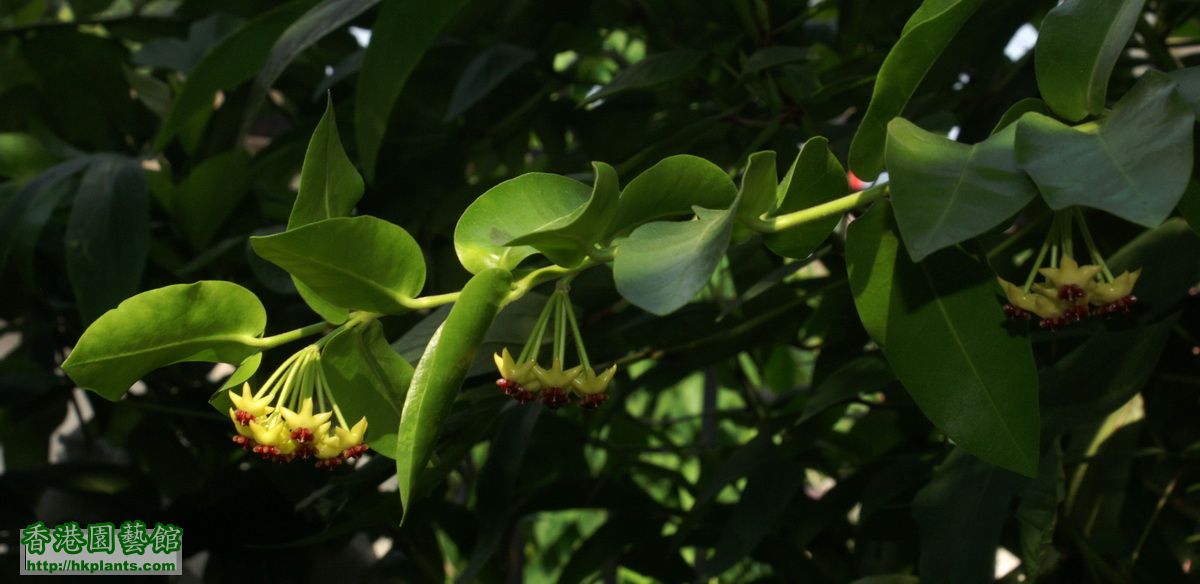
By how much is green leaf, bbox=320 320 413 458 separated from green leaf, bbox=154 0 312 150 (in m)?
0.23

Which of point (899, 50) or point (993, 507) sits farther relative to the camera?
point (993, 507)

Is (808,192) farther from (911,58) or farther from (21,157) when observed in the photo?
(21,157)

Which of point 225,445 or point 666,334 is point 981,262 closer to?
point 666,334

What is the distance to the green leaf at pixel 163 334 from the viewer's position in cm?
28

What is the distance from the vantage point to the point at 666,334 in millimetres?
614

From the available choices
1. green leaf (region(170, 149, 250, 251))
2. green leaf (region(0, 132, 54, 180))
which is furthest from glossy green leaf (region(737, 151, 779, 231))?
green leaf (region(0, 132, 54, 180))

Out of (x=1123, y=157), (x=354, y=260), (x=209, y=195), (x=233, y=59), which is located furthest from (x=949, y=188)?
(x=209, y=195)

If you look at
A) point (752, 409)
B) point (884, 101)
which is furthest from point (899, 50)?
point (752, 409)

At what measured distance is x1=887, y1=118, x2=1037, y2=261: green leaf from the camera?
22cm

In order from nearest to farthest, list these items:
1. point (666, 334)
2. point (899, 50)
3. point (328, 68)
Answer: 1. point (899, 50)
2. point (666, 334)
3. point (328, 68)

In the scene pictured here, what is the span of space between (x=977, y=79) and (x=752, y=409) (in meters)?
0.27

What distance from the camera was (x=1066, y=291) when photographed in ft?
1.01

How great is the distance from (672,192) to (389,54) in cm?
21

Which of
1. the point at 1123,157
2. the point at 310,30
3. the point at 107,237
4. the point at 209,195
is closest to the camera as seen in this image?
the point at 1123,157
